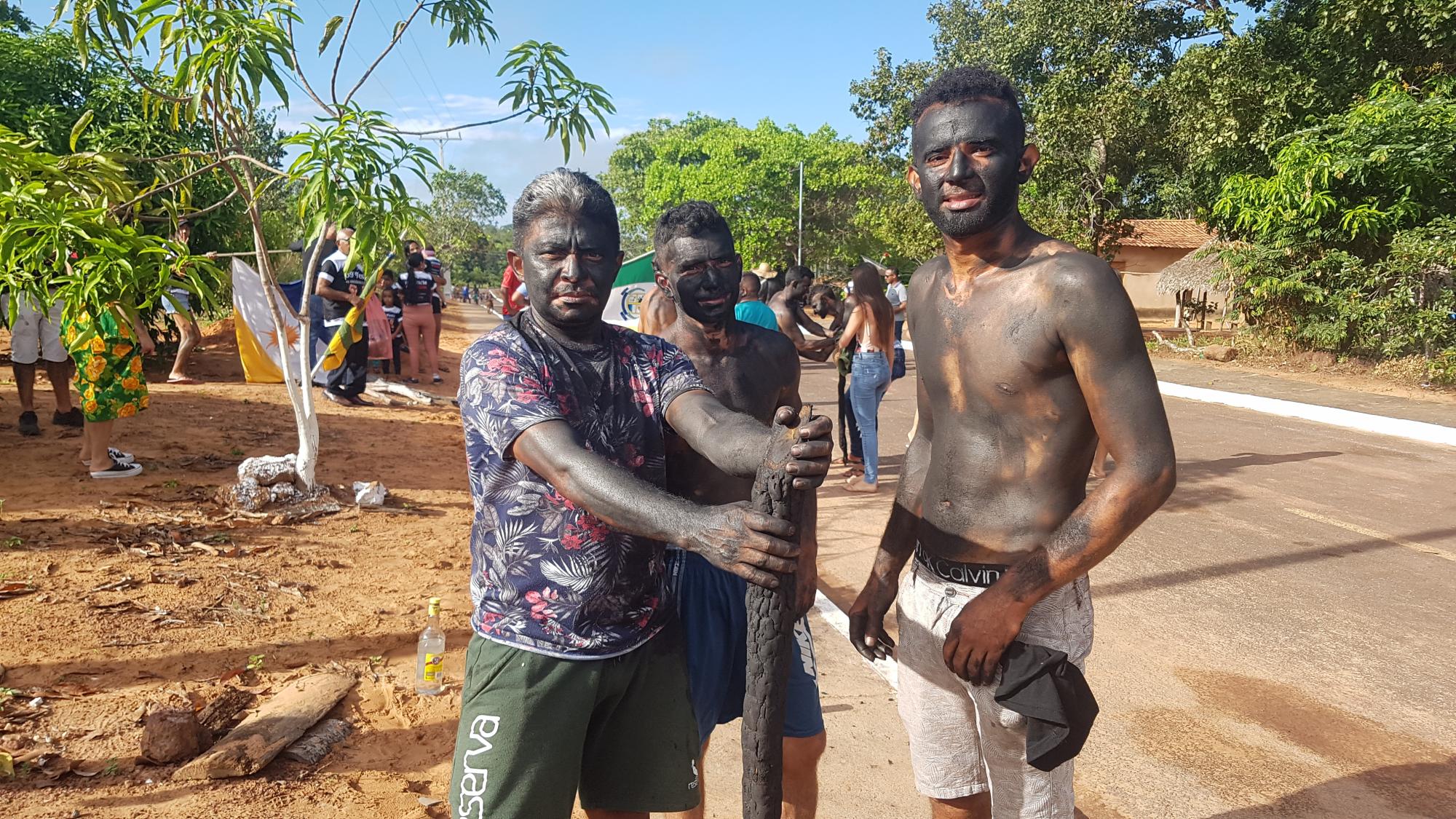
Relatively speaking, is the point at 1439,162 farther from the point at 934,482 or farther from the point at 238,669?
the point at 238,669

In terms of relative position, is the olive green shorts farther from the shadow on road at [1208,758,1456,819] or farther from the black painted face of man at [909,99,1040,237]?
the shadow on road at [1208,758,1456,819]

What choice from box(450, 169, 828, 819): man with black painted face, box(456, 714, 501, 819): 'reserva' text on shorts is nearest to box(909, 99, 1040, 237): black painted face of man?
box(450, 169, 828, 819): man with black painted face

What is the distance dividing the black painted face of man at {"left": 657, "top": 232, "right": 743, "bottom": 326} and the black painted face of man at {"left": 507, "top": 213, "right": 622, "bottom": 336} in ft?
3.50

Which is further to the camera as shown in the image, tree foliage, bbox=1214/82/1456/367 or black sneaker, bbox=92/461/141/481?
tree foliage, bbox=1214/82/1456/367

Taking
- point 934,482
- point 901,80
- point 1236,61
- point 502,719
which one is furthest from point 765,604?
point 901,80

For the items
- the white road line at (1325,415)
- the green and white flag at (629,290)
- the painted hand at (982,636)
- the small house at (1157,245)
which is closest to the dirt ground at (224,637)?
the painted hand at (982,636)

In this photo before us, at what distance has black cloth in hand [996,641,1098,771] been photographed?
1801 millimetres

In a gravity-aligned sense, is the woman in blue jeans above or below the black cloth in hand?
above

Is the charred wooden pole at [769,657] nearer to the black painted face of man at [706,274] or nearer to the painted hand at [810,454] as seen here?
the painted hand at [810,454]

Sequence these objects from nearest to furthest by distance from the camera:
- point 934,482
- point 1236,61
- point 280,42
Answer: point 934,482, point 280,42, point 1236,61

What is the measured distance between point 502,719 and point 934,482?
107 cm

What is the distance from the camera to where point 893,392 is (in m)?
12.7

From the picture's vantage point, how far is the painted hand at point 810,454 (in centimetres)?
125

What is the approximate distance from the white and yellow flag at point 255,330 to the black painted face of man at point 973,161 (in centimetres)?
906
